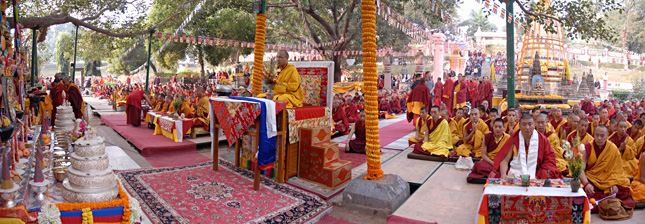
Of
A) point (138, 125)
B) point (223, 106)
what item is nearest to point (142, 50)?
point (138, 125)

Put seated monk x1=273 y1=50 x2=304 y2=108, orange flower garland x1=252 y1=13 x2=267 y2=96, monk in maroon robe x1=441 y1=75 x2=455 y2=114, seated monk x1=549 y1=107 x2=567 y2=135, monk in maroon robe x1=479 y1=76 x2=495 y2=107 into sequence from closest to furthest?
seated monk x1=273 y1=50 x2=304 y2=108 < orange flower garland x1=252 y1=13 x2=267 y2=96 < seated monk x1=549 y1=107 x2=567 y2=135 < monk in maroon robe x1=441 y1=75 x2=455 y2=114 < monk in maroon robe x1=479 y1=76 x2=495 y2=107

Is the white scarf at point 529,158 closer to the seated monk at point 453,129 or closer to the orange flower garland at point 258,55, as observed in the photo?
the seated monk at point 453,129

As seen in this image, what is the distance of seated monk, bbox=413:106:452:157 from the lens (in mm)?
7301

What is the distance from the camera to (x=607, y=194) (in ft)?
15.3

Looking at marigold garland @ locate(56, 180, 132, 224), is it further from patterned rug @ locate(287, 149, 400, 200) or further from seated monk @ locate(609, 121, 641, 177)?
seated monk @ locate(609, 121, 641, 177)

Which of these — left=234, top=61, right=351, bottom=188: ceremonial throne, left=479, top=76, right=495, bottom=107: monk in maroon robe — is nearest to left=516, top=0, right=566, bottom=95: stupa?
left=479, top=76, right=495, bottom=107: monk in maroon robe

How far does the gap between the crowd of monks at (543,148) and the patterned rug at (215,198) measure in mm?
2438

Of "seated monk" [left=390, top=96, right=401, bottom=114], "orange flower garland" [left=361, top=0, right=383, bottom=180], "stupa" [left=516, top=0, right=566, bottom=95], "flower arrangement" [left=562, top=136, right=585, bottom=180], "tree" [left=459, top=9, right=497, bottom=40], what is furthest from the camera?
"tree" [left=459, top=9, right=497, bottom=40]

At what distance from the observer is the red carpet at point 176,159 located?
282 inches

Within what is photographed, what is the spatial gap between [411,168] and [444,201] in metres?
1.81

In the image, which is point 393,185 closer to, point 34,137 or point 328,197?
point 328,197

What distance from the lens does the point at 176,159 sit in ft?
24.9

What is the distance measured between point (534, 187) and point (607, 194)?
1.57 meters

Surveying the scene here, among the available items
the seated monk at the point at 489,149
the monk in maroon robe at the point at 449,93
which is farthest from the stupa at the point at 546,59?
the seated monk at the point at 489,149
